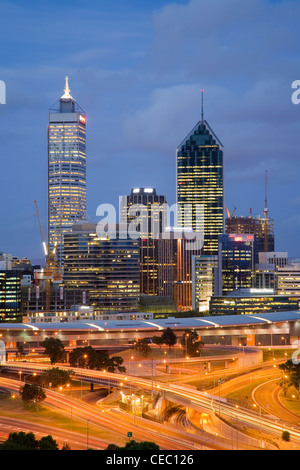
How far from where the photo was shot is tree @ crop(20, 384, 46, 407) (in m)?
62.3

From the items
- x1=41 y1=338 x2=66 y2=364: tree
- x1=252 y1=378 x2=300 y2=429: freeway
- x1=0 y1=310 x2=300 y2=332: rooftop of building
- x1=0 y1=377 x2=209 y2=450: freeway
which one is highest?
x1=0 y1=310 x2=300 y2=332: rooftop of building

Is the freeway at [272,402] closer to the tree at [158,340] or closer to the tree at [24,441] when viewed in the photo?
the tree at [24,441]

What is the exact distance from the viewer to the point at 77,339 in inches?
3994

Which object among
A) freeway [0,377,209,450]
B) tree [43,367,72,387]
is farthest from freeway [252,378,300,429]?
tree [43,367,72,387]

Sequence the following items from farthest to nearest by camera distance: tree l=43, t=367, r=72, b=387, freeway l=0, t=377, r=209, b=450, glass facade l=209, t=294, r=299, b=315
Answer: glass facade l=209, t=294, r=299, b=315
tree l=43, t=367, r=72, b=387
freeway l=0, t=377, r=209, b=450

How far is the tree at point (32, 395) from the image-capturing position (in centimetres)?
6231

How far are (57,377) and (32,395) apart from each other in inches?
320

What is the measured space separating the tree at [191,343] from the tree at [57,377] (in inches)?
1048

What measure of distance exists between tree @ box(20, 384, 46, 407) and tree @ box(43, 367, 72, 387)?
6.88 meters

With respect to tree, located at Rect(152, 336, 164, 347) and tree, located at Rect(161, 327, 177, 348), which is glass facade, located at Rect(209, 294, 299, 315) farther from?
tree, located at Rect(152, 336, 164, 347)

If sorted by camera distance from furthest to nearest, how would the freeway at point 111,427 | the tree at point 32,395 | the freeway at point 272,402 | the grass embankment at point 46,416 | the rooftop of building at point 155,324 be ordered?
the rooftop of building at point 155,324 < the tree at point 32,395 < the freeway at point 272,402 < the grass embankment at point 46,416 < the freeway at point 111,427

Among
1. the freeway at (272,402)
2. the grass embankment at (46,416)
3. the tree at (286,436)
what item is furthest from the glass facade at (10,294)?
the tree at (286,436)
